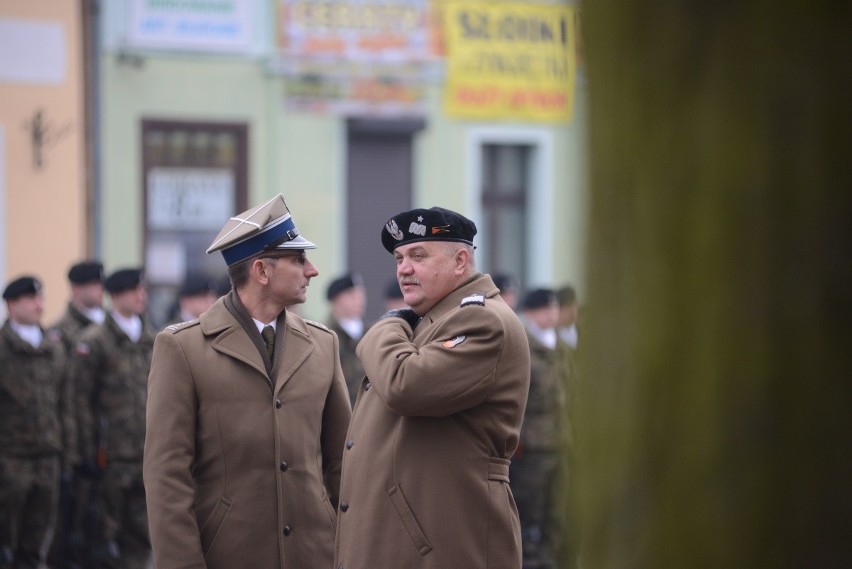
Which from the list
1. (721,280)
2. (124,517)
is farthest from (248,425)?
(124,517)

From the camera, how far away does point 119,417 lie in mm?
10180

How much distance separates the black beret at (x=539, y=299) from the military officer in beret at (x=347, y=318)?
137cm

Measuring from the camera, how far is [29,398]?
9.95 metres

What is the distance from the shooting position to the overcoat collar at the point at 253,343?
4.29 meters

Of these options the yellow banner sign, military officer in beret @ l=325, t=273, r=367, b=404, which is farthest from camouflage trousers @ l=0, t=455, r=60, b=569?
the yellow banner sign

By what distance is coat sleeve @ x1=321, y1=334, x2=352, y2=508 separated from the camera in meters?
4.50

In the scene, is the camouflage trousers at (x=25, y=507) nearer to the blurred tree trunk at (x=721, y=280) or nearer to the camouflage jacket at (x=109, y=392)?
the camouflage jacket at (x=109, y=392)

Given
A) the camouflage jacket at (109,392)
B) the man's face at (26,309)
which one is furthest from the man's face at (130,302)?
the man's face at (26,309)

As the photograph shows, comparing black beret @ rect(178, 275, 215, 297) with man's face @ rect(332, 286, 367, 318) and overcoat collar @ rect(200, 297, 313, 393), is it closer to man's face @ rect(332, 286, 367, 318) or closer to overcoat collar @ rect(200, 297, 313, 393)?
man's face @ rect(332, 286, 367, 318)

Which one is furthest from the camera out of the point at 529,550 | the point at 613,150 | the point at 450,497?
the point at 529,550

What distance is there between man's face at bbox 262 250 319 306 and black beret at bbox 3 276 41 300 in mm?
6342

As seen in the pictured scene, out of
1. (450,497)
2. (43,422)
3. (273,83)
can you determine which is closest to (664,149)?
(450,497)

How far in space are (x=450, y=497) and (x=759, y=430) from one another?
279 cm

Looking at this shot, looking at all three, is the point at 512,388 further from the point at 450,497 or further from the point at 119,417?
the point at 119,417
